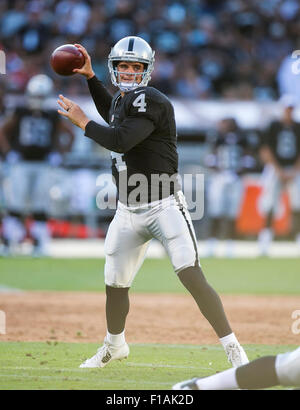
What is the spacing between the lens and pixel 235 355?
204 inches

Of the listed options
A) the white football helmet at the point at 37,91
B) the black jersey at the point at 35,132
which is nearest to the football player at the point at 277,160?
the black jersey at the point at 35,132

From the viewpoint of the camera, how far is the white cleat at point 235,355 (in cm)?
518

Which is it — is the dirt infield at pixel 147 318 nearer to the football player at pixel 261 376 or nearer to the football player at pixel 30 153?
the football player at pixel 261 376

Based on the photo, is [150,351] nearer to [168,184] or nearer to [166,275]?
[168,184]

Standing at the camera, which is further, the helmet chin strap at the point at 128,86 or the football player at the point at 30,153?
the football player at the point at 30,153

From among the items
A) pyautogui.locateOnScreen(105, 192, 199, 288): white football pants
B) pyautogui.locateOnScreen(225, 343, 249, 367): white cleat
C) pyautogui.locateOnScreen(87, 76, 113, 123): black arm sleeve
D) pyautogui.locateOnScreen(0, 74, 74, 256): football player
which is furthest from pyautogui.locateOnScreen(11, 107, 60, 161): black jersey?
pyautogui.locateOnScreen(225, 343, 249, 367): white cleat

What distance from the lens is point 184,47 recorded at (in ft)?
57.5

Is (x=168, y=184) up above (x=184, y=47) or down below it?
below

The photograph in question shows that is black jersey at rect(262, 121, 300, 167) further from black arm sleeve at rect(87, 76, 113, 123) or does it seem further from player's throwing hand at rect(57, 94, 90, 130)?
player's throwing hand at rect(57, 94, 90, 130)

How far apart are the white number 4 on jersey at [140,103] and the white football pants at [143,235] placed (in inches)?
23.9

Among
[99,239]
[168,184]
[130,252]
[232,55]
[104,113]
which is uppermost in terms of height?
[232,55]

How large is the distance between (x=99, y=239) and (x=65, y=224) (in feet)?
2.25

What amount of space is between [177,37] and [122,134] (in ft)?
41.8
